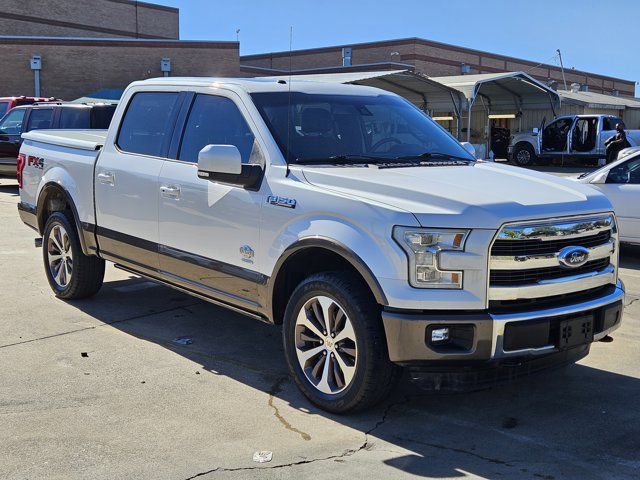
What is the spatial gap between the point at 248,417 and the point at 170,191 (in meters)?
1.91

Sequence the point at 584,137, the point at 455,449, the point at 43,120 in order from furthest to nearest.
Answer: the point at 584,137, the point at 43,120, the point at 455,449

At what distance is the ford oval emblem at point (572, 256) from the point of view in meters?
4.06

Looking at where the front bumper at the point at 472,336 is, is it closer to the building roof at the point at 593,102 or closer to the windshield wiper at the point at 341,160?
the windshield wiper at the point at 341,160

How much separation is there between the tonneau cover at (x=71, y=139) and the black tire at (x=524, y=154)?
82.4ft

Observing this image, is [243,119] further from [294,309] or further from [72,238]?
[72,238]

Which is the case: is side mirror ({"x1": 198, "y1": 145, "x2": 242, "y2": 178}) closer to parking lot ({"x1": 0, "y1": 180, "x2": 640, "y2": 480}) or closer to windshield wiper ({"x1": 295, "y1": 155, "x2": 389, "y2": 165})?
windshield wiper ({"x1": 295, "y1": 155, "x2": 389, "y2": 165})

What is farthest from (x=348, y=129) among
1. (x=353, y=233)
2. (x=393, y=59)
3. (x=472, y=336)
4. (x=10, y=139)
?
(x=393, y=59)

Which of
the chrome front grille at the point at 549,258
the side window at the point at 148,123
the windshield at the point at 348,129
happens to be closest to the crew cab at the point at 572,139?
the windshield at the point at 348,129

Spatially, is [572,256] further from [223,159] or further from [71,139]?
[71,139]

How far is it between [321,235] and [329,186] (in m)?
0.32

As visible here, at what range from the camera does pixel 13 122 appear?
55.7 feet

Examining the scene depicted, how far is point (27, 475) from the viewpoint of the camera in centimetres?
358

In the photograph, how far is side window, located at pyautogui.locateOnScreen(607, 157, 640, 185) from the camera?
945cm

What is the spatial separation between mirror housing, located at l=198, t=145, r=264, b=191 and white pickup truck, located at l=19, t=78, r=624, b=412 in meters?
0.01
